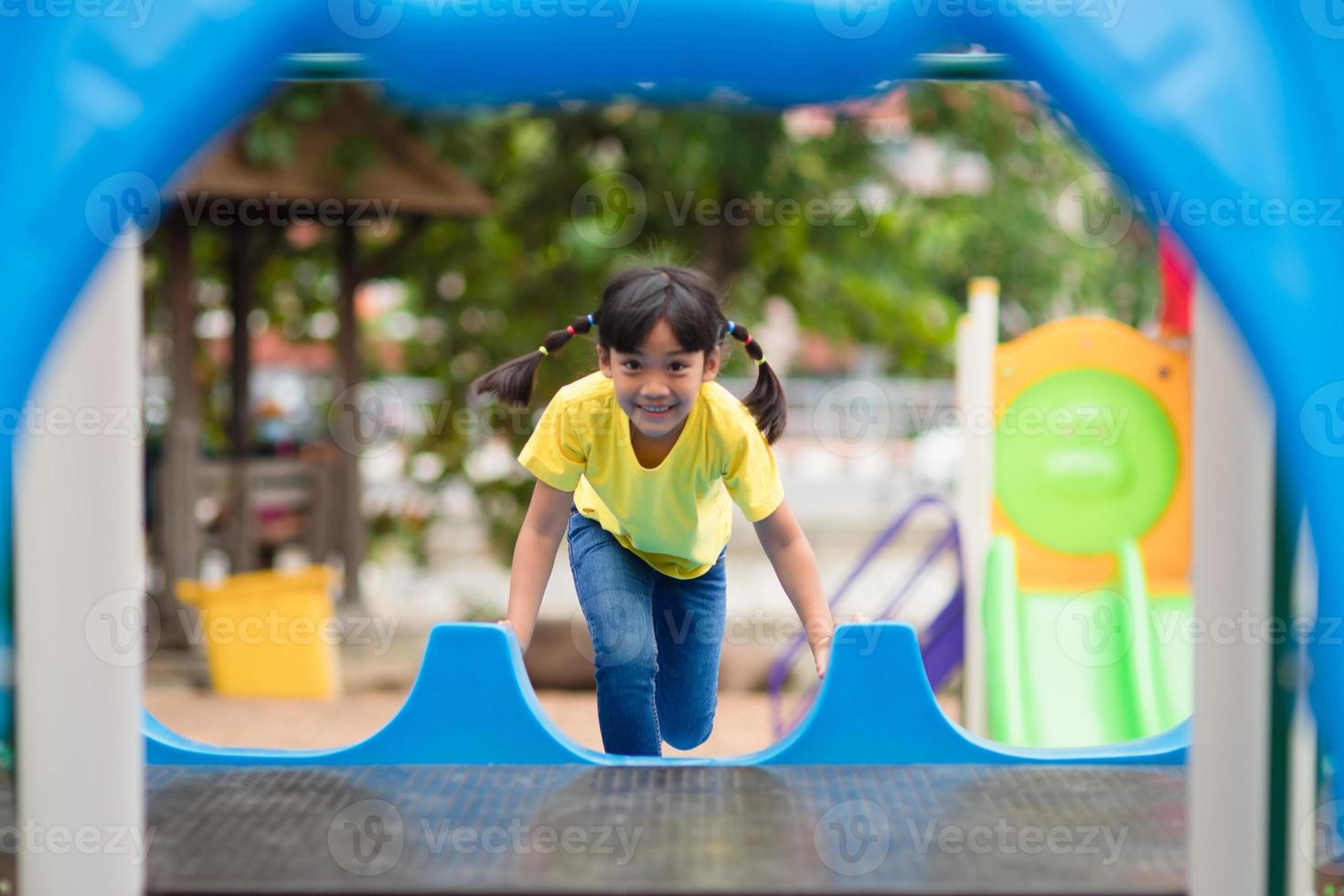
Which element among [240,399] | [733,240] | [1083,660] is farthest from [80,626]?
[733,240]

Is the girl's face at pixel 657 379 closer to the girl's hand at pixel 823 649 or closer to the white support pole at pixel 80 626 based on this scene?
the girl's hand at pixel 823 649

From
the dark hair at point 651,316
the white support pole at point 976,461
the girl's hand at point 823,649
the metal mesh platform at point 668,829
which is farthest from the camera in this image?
the white support pole at point 976,461

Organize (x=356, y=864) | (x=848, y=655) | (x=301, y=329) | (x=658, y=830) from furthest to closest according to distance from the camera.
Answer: (x=301, y=329), (x=848, y=655), (x=658, y=830), (x=356, y=864)

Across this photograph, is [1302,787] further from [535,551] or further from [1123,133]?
[535,551]

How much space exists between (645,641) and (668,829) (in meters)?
0.68

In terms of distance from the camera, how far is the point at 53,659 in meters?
1.57

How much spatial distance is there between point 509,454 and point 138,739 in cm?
591

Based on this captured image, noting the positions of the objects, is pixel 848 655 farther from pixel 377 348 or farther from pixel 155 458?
pixel 377 348

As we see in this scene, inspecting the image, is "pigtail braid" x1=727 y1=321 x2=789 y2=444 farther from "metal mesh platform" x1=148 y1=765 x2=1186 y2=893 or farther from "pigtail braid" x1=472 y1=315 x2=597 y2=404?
"metal mesh platform" x1=148 y1=765 x2=1186 y2=893

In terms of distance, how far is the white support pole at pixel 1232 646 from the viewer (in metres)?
1.52

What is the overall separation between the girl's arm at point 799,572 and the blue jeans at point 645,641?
0.20 meters

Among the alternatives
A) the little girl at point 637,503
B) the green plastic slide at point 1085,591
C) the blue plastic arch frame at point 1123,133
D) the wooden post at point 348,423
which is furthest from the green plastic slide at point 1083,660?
the wooden post at point 348,423

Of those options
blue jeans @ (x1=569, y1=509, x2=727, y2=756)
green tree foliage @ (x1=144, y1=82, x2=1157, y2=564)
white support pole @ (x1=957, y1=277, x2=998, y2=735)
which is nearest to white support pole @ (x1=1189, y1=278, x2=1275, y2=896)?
blue jeans @ (x1=569, y1=509, x2=727, y2=756)

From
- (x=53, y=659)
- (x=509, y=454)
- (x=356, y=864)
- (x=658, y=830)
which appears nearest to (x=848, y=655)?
(x=658, y=830)
